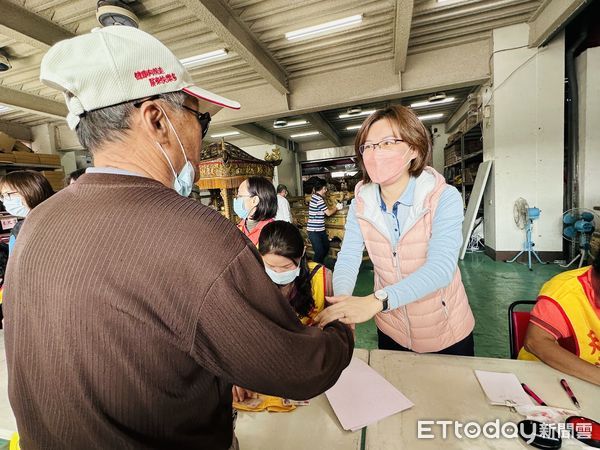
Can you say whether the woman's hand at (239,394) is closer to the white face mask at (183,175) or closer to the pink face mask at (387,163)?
the white face mask at (183,175)

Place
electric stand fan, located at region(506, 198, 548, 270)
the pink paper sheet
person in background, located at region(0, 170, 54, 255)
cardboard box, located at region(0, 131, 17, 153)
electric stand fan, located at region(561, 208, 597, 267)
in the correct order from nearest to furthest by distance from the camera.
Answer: the pink paper sheet < person in background, located at region(0, 170, 54, 255) < electric stand fan, located at region(561, 208, 597, 267) < electric stand fan, located at region(506, 198, 548, 270) < cardboard box, located at region(0, 131, 17, 153)

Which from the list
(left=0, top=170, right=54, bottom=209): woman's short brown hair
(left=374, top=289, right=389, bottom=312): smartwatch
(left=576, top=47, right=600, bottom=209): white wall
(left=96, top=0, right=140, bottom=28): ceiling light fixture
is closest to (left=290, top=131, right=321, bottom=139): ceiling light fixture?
(left=576, top=47, right=600, bottom=209): white wall

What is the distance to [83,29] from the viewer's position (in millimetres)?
3918

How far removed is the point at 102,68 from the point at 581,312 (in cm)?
178

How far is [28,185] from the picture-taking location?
7.84 ft

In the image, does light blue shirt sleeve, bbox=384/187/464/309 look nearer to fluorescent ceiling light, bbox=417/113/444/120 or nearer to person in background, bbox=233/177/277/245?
person in background, bbox=233/177/277/245

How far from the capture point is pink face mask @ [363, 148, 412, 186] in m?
1.28

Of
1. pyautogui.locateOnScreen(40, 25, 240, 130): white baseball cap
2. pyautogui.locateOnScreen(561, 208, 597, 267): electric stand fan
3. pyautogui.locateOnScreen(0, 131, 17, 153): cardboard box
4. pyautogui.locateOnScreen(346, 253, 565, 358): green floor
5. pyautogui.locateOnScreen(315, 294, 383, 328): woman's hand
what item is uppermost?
pyautogui.locateOnScreen(0, 131, 17, 153): cardboard box

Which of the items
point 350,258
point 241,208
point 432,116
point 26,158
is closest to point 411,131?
point 350,258

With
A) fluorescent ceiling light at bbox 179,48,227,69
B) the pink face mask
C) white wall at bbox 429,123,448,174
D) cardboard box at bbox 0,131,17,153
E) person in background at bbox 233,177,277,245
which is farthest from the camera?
white wall at bbox 429,123,448,174

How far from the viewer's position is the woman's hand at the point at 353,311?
1048 millimetres

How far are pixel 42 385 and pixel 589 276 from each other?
1.79 m

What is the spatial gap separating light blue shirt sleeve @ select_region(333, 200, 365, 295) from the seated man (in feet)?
2.59

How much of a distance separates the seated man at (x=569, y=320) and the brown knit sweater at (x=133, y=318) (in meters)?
1.19
